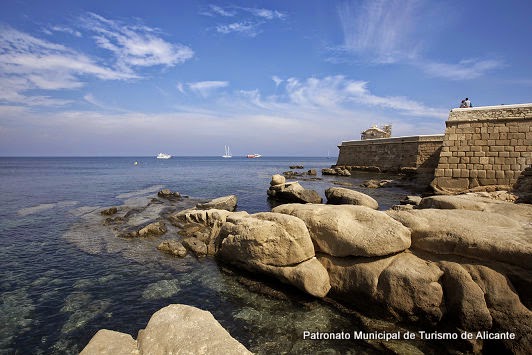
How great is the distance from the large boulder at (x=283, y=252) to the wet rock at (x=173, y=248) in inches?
112

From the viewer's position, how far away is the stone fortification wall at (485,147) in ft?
54.5

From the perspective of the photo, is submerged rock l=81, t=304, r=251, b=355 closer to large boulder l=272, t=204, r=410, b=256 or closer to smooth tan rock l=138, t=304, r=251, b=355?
smooth tan rock l=138, t=304, r=251, b=355

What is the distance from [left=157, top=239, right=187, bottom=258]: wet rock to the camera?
940 centimetres

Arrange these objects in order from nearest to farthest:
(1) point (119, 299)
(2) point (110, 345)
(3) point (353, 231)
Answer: (2) point (110, 345) → (3) point (353, 231) → (1) point (119, 299)

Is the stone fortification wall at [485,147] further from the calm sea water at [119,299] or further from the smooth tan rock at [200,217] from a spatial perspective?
the calm sea water at [119,299]

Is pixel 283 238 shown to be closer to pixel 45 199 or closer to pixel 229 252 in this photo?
pixel 229 252

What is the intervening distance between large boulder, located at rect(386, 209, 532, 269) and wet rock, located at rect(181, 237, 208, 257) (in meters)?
6.12

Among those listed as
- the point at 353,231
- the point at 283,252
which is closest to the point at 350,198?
the point at 353,231

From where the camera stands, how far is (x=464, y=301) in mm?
5145

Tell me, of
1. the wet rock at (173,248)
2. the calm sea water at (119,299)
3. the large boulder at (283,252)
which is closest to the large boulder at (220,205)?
the calm sea water at (119,299)

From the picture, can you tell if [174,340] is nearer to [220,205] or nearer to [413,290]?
[413,290]

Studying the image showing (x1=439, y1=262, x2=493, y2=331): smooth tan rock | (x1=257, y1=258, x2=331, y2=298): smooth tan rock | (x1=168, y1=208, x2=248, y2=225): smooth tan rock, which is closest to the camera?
(x1=439, y1=262, x2=493, y2=331): smooth tan rock

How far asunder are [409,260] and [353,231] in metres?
1.30

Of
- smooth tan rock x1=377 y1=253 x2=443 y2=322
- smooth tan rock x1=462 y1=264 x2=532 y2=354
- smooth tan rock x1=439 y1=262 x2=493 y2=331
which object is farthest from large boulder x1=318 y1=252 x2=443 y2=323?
smooth tan rock x1=462 y1=264 x2=532 y2=354
